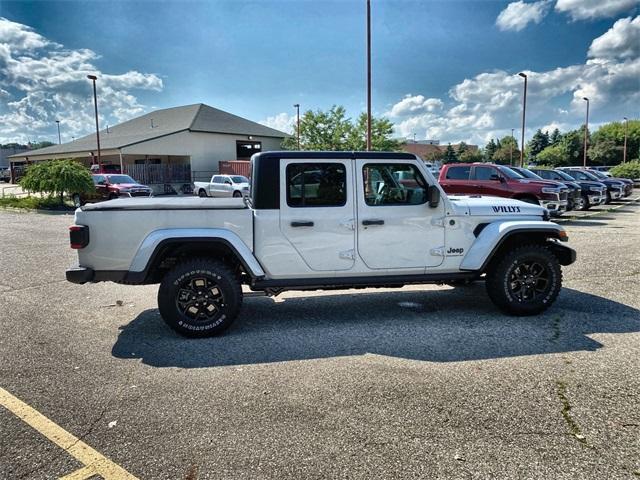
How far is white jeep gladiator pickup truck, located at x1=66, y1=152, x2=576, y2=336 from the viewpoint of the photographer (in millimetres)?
4672

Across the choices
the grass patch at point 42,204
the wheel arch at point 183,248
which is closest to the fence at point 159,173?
the grass patch at point 42,204

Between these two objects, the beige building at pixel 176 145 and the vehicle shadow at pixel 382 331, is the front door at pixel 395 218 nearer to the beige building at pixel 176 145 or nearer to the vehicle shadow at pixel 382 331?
the vehicle shadow at pixel 382 331

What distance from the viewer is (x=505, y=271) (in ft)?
17.1

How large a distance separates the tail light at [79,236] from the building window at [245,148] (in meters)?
37.5

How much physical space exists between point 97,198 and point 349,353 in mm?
21279

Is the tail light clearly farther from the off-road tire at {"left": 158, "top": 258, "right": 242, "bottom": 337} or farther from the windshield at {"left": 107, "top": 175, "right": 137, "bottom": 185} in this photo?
the windshield at {"left": 107, "top": 175, "right": 137, "bottom": 185}

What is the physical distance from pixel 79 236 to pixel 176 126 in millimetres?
36590

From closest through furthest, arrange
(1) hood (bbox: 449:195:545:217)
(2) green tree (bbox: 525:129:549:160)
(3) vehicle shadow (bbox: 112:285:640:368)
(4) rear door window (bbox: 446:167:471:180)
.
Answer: (3) vehicle shadow (bbox: 112:285:640:368)
(1) hood (bbox: 449:195:545:217)
(4) rear door window (bbox: 446:167:471:180)
(2) green tree (bbox: 525:129:549:160)

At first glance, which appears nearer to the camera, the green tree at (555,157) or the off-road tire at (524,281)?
the off-road tire at (524,281)

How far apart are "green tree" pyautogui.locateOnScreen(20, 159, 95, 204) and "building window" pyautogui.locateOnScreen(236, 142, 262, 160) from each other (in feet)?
66.2

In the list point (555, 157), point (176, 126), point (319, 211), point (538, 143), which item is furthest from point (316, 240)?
point (538, 143)

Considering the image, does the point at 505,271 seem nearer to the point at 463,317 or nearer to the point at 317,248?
the point at 463,317

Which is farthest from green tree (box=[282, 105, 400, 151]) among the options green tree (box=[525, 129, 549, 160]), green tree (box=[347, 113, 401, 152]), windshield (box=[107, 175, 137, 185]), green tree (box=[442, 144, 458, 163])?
green tree (box=[525, 129, 549, 160])

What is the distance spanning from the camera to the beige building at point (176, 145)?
111 feet
